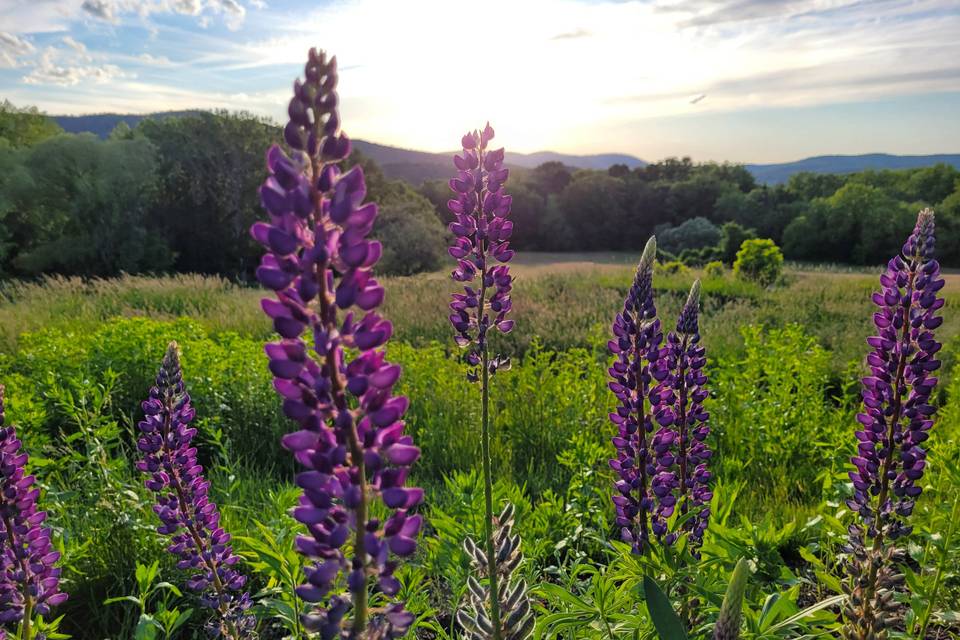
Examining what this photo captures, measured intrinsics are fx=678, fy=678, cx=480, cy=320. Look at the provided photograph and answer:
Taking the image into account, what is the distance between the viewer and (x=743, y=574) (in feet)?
4.73

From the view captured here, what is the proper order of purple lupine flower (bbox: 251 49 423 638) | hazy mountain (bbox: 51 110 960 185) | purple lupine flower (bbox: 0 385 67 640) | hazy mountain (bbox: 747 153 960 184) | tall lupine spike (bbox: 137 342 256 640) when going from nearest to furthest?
purple lupine flower (bbox: 251 49 423 638) → purple lupine flower (bbox: 0 385 67 640) → tall lupine spike (bbox: 137 342 256 640) → hazy mountain (bbox: 51 110 960 185) → hazy mountain (bbox: 747 153 960 184)

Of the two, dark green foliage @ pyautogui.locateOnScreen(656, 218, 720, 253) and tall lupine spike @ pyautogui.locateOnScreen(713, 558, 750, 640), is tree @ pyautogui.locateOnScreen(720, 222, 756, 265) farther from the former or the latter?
tall lupine spike @ pyautogui.locateOnScreen(713, 558, 750, 640)

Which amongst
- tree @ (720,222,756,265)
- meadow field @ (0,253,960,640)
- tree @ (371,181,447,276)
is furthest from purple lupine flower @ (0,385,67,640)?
tree @ (720,222,756,265)

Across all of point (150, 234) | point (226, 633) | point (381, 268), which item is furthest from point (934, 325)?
point (150, 234)

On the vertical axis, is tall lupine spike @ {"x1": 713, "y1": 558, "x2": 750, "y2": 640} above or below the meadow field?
above

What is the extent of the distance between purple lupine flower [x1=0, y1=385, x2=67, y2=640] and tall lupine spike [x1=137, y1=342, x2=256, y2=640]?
39 centimetres

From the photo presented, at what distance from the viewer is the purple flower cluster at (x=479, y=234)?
8.90 ft

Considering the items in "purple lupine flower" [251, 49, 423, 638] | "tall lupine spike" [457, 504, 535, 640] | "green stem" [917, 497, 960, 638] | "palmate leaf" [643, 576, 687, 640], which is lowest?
"green stem" [917, 497, 960, 638]

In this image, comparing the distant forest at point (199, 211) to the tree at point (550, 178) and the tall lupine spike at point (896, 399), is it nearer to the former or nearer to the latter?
the tree at point (550, 178)

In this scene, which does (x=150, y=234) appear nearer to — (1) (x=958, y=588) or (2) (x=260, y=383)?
(2) (x=260, y=383)

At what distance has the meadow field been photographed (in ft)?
9.29

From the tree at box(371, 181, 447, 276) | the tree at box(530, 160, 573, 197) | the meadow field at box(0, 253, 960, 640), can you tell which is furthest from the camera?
the tree at box(530, 160, 573, 197)

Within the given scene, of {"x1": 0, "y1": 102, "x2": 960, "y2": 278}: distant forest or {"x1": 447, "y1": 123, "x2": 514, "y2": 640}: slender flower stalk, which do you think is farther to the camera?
{"x1": 0, "y1": 102, "x2": 960, "y2": 278}: distant forest

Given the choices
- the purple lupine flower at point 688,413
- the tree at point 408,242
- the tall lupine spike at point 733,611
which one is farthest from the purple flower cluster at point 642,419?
the tree at point 408,242
